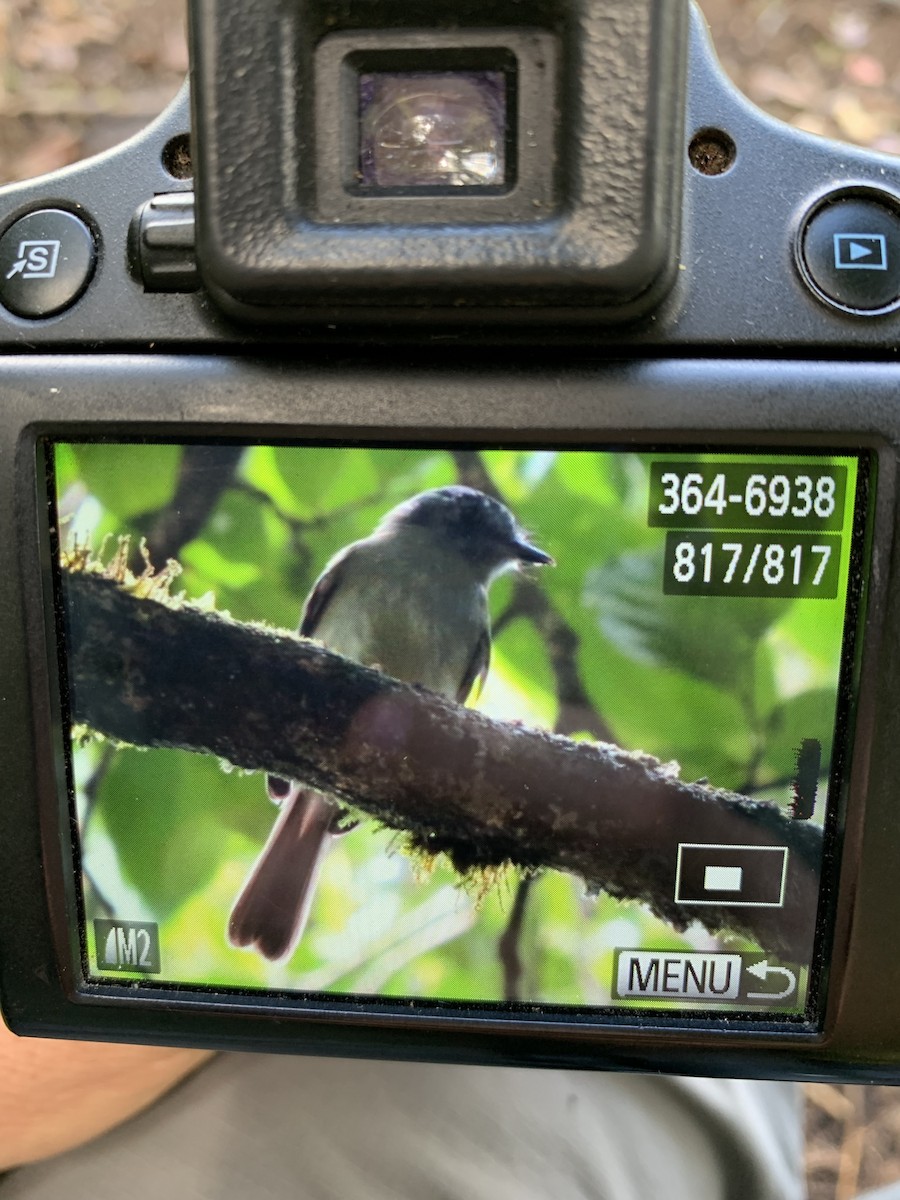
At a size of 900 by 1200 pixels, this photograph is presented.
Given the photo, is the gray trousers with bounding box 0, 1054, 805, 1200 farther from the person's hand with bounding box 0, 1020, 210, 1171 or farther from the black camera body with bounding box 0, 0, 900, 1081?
the black camera body with bounding box 0, 0, 900, 1081

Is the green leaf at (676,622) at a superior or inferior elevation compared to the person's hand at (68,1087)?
superior

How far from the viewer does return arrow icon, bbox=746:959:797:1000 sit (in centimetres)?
40

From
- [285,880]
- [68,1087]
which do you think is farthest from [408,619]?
[68,1087]

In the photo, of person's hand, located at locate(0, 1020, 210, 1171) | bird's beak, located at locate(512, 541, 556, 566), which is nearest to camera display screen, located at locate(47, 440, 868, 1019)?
bird's beak, located at locate(512, 541, 556, 566)

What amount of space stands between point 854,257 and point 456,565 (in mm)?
167

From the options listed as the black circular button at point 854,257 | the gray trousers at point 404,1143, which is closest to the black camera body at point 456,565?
the black circular button at point 854,257

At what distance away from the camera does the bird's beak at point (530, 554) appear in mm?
378

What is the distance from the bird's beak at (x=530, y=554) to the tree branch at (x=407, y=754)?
58mm

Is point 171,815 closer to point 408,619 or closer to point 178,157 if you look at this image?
point 408,619

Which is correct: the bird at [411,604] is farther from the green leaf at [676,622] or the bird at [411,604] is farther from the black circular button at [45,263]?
the black circular button at [45,263]

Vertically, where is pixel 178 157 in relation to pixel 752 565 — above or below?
above

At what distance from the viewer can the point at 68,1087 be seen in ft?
1.67

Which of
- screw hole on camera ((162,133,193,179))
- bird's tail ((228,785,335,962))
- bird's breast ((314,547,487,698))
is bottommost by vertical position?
bird's tail ((228,785,335,962))

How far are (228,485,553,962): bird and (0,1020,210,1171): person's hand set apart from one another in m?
0.17
